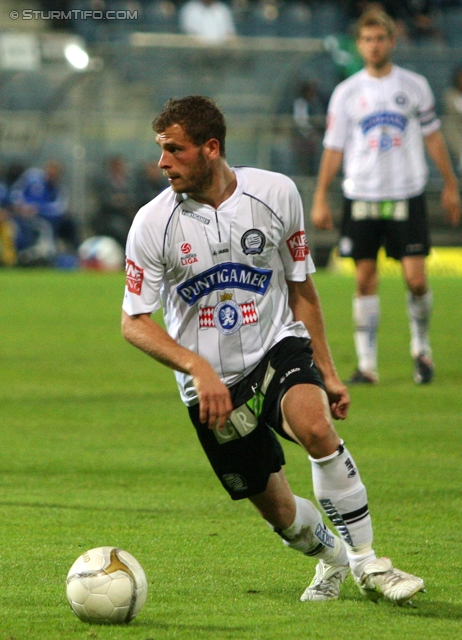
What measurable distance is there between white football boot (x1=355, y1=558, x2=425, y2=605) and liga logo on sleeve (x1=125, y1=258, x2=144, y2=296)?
4.28 feet

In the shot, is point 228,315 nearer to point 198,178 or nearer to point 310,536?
point 198,178

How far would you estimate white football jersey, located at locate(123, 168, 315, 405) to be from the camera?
4.45 metres

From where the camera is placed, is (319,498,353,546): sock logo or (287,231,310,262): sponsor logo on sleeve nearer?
(319,498,353,546): sock logo

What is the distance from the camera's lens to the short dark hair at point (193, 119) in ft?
14.3

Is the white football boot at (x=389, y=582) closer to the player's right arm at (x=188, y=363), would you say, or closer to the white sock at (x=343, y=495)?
the white sock at (x=343, y=495)

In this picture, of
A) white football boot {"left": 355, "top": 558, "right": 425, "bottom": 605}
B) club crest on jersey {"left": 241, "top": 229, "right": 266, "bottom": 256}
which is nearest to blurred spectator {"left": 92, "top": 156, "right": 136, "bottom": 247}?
club crest on jersey {"left": 241, "top": 229, "right": 266, "bottom": 256}

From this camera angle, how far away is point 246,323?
456cm

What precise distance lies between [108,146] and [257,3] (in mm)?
7537

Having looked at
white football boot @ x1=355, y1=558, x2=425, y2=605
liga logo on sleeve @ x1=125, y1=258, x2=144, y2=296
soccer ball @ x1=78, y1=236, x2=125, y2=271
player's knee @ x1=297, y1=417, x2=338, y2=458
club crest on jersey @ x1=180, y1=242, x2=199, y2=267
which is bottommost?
white football boot @ x1=355, y1=558, x2=425, y2=605

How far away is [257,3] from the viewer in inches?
1162

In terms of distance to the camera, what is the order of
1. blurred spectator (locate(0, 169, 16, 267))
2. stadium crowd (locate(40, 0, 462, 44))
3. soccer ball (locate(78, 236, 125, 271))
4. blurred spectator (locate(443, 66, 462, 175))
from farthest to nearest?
stadium crowd (locate(40, 0, 462, 44)) < blurred spectator (locate(443, 66, 462, 175)) < blurred spectator (locate(0, 169, 16, 267)) < soccer ball (locate(78, 236, 125, 271))

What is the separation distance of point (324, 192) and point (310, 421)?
581 centimetres

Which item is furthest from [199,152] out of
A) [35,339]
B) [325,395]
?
[35,339]

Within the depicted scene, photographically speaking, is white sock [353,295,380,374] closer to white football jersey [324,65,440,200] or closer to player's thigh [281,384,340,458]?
white football jersey [324,65,440,200]
